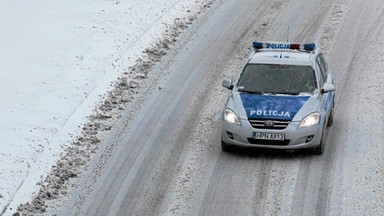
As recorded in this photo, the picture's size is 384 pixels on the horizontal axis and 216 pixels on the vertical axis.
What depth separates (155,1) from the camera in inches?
1088

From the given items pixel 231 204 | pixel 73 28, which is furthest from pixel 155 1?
pixel 231 204

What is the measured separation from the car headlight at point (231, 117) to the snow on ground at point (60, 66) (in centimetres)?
284

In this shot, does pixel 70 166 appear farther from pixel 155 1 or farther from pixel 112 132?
pixel 155 1

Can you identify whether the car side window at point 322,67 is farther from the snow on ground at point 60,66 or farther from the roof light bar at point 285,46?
the snow on ground at point 60,66

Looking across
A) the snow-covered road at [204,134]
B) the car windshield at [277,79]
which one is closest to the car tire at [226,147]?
the snow-covered road at [204,134]

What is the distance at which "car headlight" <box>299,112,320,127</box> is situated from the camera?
16.8 metres

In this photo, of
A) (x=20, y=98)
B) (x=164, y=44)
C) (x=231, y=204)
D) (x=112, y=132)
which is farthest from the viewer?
(x=164, y=44)

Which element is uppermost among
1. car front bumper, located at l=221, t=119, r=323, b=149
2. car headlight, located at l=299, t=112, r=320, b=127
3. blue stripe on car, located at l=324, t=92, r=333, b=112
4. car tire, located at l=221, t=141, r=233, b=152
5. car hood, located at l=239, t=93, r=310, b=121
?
car hood, located at l=239, t=93, r=310, b=121

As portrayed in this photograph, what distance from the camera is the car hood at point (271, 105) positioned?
55.0 ft

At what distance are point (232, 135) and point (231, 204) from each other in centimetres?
213

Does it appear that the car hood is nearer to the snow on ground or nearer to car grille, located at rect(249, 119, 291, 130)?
car grille, located at rect(249, 119, 291, 130)

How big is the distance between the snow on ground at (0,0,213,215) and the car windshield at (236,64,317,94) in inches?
124

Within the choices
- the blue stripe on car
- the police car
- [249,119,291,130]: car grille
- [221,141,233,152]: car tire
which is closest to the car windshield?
the police car

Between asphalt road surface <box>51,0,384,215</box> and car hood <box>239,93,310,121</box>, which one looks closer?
asphalt road surface <box>51,0,384,215</box>
